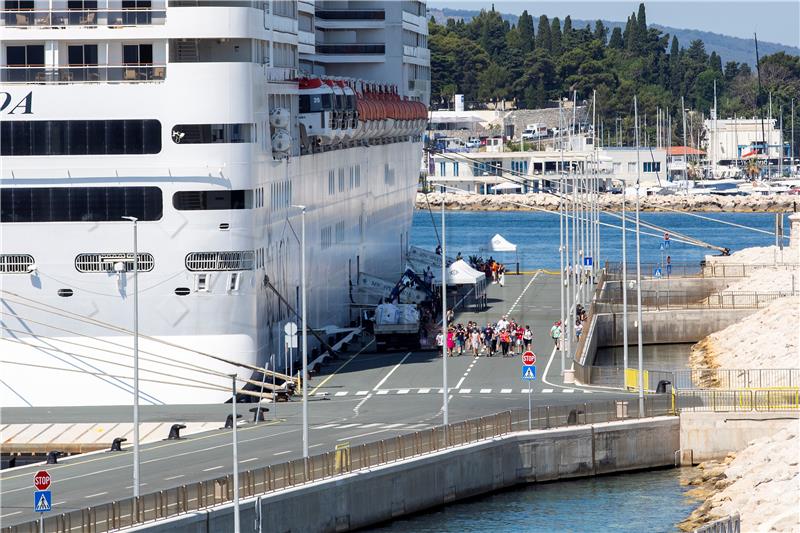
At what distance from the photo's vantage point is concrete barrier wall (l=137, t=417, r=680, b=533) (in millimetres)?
44469

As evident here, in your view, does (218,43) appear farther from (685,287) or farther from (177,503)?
(685,287)

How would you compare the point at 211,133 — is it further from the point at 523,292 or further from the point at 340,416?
the point at 523,292

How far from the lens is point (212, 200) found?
207ft

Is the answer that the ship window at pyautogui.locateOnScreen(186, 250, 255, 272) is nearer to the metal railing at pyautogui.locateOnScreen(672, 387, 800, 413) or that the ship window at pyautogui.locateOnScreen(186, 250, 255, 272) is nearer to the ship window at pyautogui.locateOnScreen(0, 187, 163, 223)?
the ship window at pyautogui.locateOnScreen(0, 187, 163, 223)

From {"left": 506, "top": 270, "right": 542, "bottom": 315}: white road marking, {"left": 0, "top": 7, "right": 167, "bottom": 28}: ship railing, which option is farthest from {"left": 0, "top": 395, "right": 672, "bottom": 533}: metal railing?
{"left": 506, "top": 270, "right": 542, "bottom": 315}: white road marking

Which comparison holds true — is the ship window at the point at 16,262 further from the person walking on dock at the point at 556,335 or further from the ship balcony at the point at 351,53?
the ship balcony at the point at 351,53

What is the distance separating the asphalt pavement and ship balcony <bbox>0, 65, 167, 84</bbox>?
11134 mm

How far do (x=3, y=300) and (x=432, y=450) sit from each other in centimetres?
1816

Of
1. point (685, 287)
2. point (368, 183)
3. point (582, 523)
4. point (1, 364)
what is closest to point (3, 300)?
point (1, 364)

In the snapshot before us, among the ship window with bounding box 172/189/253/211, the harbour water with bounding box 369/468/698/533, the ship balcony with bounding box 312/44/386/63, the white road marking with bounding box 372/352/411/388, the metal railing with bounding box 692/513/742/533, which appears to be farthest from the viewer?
the ship balcony with bounding box 312/44/386/63

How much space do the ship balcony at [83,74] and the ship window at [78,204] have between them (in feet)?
12.0

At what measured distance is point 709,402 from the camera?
57.9 m

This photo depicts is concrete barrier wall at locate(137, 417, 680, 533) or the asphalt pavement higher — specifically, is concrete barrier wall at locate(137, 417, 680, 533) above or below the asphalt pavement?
below

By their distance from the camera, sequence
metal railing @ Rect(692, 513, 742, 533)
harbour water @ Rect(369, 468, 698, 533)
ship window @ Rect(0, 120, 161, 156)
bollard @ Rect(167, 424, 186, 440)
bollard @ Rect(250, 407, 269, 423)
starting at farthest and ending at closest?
ship window @ Rect(0, 120, 161, 156) < bollard @ Rect(250, 407, 269, 423) < bollard @ Rect(167, 424, 186, 440) < harbour water @ Rect(369, 468, 698, 533) < metal railing @ Rect(692, 513, 742, 533)
